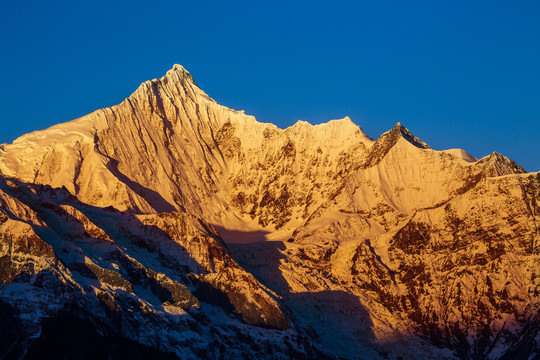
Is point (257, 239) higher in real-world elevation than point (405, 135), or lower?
lower

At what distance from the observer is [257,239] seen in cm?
16812

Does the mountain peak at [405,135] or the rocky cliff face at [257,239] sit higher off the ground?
the mountain peak at [405,135]

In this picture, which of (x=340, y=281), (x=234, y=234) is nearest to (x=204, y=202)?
(x=234, y=234)

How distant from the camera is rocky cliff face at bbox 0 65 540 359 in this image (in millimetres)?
109250

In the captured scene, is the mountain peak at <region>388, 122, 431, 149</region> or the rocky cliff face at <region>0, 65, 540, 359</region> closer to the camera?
the rocky cliff face at <region>0, 65, 540, 359</region>

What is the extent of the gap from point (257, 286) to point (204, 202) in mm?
52942

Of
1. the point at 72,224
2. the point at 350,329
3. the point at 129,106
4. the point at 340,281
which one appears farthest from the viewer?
the point at 129,106

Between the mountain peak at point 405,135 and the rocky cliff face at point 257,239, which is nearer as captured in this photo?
the rocky cliff face at point 257,239

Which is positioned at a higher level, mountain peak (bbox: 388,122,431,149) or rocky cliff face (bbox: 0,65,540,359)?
mountain peak (bbox: 388,122,431,149)

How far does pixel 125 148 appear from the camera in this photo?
17738 centimetres

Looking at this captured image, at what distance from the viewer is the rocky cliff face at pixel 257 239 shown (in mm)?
109250

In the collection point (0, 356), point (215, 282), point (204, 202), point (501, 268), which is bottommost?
point (0, 356)

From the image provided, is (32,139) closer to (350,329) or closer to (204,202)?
(204,202)

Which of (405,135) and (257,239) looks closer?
(257,239)
